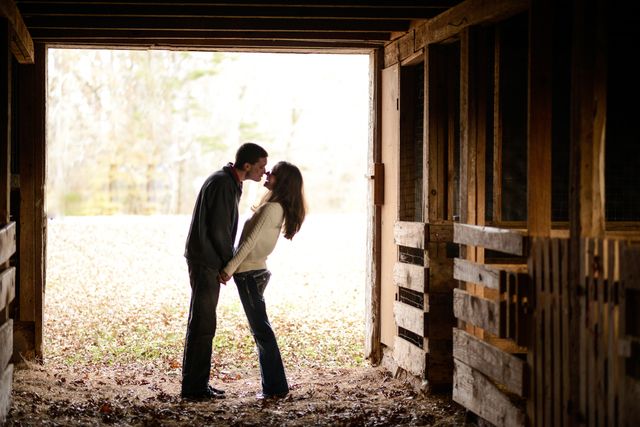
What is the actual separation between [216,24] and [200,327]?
294 cm

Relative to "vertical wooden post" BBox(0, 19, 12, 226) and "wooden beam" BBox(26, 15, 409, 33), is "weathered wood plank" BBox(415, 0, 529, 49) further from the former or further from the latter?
"vertical wooden post" BBox(0, 19, 12, 226)

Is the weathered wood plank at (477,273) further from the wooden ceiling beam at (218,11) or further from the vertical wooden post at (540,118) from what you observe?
the wooden ceiling beam at (218,11)

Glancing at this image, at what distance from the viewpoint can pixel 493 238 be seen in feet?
19.5

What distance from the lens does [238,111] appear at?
2914 cm

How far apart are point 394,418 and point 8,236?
11.1 ft

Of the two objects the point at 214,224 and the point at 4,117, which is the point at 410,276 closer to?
the point at 214,224

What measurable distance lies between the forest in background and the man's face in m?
20.6

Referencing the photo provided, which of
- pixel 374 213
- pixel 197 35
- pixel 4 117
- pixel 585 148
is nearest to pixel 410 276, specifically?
pixel 374 213

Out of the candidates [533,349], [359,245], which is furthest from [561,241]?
[359,245]

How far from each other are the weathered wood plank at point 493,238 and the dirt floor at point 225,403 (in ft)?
4.82

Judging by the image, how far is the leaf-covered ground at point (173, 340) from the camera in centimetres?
704

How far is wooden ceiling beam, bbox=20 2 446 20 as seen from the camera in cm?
759

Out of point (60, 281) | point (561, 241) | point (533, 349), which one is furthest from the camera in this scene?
point (60, 281)

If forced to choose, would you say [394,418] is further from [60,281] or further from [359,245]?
[359,245]
